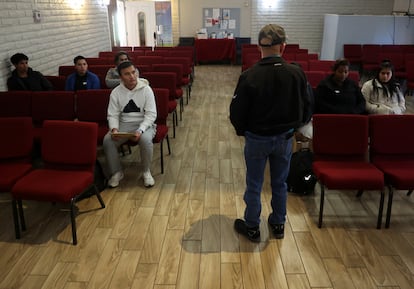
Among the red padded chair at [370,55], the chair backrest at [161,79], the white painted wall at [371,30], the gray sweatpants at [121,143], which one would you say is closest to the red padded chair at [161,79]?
the chair backrest at [161,79]

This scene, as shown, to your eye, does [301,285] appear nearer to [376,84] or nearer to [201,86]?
[376,84]

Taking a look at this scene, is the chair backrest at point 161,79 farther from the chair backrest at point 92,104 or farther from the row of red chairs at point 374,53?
the row of red chairs at point 374,53

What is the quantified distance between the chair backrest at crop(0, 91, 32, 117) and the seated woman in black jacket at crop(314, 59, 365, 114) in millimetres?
3105

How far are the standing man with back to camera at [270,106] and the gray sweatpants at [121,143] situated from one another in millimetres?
1402

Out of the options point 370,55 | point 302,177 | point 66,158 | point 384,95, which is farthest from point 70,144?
point 370,55

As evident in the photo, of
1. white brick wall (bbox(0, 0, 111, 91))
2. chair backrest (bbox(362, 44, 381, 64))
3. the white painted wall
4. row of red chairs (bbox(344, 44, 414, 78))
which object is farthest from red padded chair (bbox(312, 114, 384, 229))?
the white painted wall

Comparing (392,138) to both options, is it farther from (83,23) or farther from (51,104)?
(83,23)

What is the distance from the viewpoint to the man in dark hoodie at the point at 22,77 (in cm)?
449

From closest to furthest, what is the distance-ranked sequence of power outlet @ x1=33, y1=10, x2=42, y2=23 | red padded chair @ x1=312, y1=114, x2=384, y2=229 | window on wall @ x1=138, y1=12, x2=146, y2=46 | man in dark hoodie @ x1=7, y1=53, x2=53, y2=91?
red padded chair @ x1=312, y1=114, x2=384, y2=229, man in dark hoodie @ x1=7, y1=53, x2=53, y2=91, power outlet @ x1=33, y1=10, x2=42, y2=23, window on wall @ x1=138, y1=12, x2=146, y2=46

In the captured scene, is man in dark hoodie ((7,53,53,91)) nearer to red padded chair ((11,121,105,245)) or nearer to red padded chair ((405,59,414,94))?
red padded chair ((11,121,105,245))

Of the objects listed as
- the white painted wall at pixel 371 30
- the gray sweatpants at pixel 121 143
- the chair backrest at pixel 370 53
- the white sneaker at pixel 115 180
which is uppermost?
the white painted wall at pixel 371 30

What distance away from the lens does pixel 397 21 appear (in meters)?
9.91

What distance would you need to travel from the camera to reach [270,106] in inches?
96.3

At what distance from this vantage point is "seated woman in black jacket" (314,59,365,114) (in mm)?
3801
